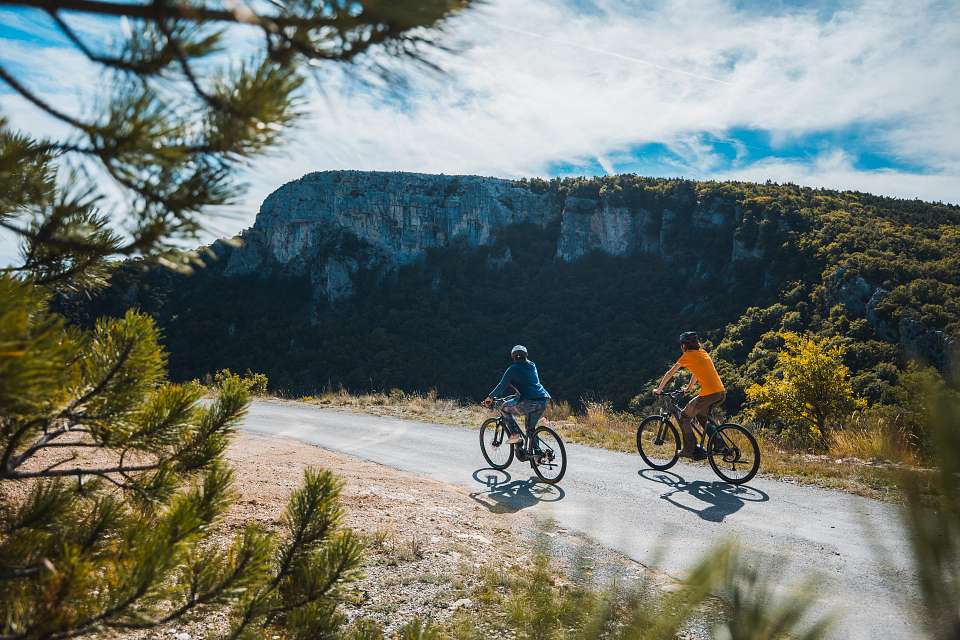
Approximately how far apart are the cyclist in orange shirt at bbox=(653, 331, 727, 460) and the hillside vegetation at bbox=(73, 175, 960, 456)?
7.15m

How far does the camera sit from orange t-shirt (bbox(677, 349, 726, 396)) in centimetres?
710

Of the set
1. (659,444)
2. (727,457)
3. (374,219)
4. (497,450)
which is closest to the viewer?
(727,457)

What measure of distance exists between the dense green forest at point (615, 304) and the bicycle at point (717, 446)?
49.8ft

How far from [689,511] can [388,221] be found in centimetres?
7673

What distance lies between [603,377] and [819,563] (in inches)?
1500

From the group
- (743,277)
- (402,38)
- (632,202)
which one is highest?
(632,202)

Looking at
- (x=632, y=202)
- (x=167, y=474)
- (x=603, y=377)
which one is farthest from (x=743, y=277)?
(x=167, y=474)

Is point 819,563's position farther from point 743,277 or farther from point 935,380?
point 743,277

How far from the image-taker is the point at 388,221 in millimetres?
79312

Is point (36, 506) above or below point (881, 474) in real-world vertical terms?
below

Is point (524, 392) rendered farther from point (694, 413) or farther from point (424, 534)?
point (424, 534)

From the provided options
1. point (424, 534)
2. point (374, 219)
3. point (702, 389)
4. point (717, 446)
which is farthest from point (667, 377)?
point (374, 219)

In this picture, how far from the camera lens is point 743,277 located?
4900 centimetres

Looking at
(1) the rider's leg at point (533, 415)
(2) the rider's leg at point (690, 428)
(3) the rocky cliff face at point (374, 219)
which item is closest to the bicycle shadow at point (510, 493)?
(1) the rider's leg at point (533, 415)
